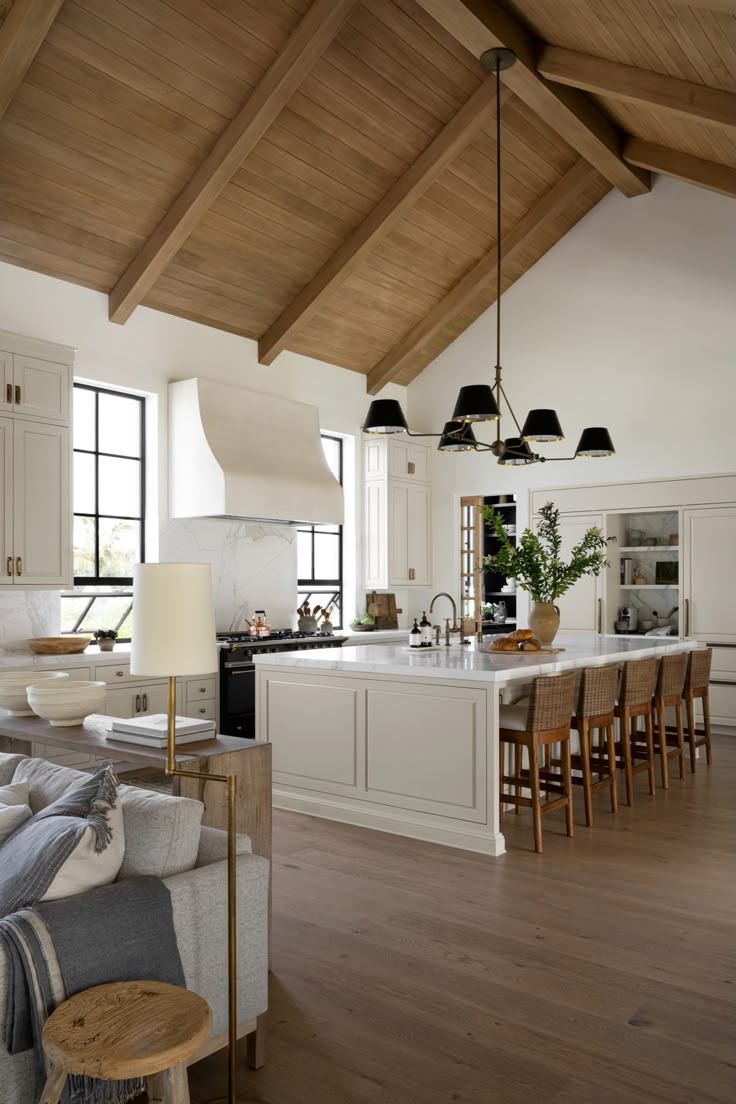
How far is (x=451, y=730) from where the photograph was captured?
4406 mm

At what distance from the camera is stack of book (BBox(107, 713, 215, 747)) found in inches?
108

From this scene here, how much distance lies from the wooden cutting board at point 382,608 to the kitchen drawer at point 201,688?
262 centimetres

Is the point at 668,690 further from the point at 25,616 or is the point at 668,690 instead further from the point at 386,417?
the point at 25,616

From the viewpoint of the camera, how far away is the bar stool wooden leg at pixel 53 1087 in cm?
165

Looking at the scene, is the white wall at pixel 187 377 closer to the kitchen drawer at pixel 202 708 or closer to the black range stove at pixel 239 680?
the black range stove at pixel 239 680

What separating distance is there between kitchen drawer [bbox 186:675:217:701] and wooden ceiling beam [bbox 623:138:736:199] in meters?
5.31

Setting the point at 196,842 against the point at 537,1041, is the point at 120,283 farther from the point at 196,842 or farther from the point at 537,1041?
the point at 537,1041

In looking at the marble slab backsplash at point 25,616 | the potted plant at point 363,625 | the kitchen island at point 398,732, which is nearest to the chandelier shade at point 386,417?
the kitchen island at point 398,732

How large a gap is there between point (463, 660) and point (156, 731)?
7.97ft

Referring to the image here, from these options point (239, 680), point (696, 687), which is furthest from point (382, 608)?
point (696, 687)

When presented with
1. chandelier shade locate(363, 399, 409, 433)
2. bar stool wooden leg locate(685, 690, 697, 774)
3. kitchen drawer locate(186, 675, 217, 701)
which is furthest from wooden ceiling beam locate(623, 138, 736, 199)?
kitchen drawer locate(186, 675, 217, 701)

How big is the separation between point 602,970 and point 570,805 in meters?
1.58

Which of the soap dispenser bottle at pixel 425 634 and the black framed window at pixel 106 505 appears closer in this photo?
the soap dispenser bottle at pixel 425 634

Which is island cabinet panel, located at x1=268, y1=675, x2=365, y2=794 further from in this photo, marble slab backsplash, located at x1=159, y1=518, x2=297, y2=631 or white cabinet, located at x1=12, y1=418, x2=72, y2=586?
marble slab backsplash, located at x1=159, y1=518, x2=297, y2=631
